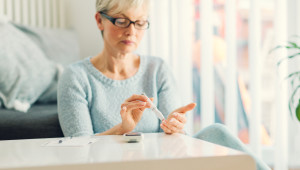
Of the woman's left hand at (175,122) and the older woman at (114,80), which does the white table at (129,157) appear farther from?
the older woman at (114,80)

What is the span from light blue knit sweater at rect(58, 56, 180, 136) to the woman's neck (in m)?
0.03

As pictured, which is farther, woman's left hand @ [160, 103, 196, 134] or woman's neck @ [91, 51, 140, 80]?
woman's neck @ [91, 51, 140, 80]

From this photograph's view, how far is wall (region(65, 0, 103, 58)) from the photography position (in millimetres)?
2311

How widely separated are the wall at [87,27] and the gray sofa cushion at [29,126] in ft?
2.86

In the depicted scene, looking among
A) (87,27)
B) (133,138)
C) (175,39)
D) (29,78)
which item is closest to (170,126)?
(133,138)

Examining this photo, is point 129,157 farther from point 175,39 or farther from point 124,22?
point 175,39

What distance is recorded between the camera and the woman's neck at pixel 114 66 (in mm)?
1515

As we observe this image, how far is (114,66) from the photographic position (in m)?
1.52

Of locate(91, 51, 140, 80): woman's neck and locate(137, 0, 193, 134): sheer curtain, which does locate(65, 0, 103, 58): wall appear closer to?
locate(137, 0, 193, 134): sheer curtain

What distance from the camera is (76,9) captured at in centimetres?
233

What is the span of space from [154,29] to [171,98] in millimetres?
738

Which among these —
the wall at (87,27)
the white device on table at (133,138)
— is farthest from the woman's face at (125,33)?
the wall at (87,27)

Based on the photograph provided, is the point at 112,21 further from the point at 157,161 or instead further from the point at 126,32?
the point at 157,161

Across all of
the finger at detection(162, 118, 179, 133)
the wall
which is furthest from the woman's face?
the wall
